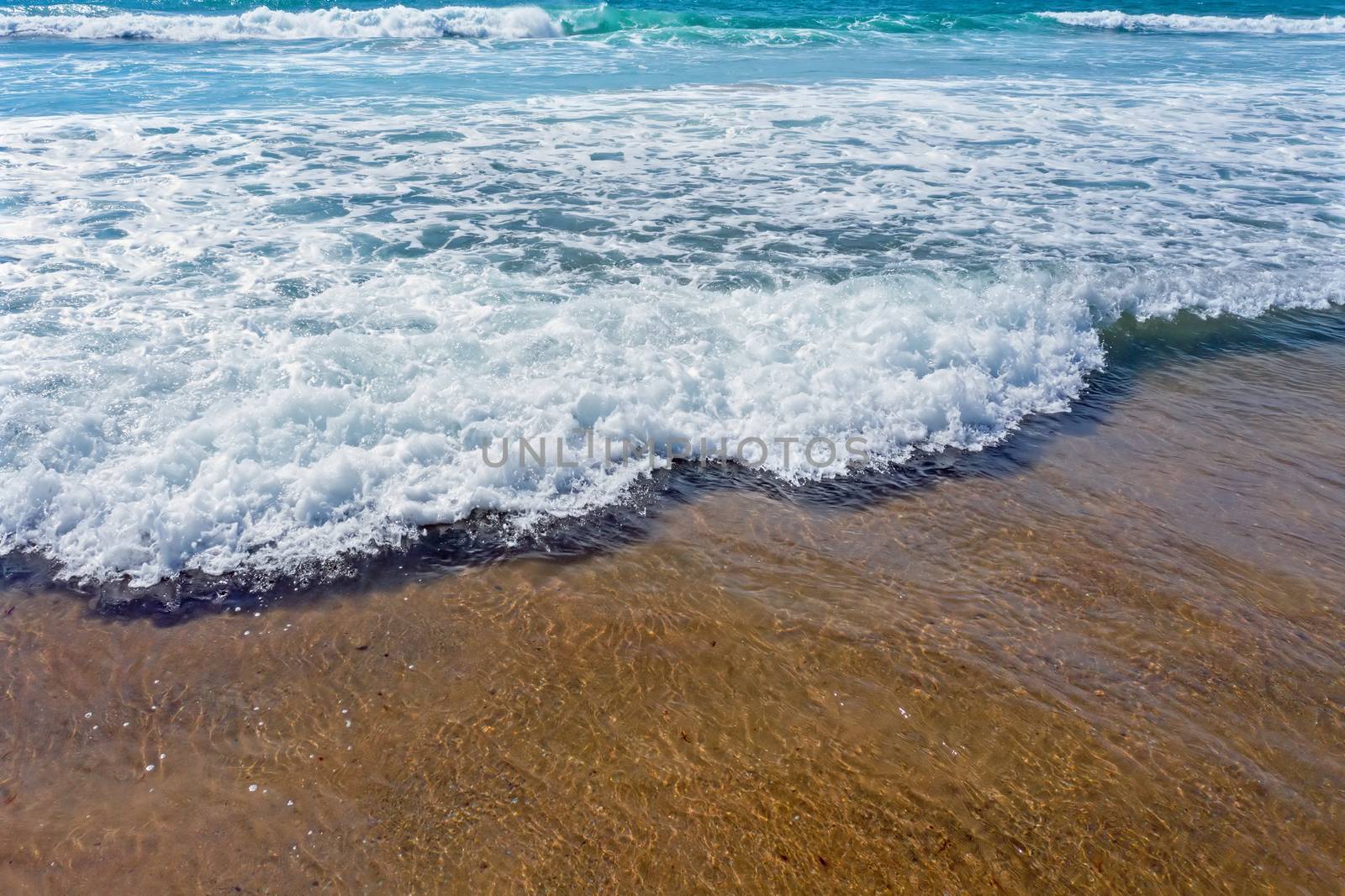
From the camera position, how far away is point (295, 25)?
23344mm

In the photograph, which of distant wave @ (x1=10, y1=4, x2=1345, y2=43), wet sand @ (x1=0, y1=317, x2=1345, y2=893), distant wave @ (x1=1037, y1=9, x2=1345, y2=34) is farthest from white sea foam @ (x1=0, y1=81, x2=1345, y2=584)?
distant wave @ (x1=1037, y1=9, x2=1345, y2=34)

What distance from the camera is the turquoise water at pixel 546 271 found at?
4.40m

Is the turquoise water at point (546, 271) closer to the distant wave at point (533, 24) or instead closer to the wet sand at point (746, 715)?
the wet sand at point (746, 715)

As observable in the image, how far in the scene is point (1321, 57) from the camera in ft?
64.5

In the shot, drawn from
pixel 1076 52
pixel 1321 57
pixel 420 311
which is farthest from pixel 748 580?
pixel 1321 57

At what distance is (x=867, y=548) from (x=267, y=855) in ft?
8.94

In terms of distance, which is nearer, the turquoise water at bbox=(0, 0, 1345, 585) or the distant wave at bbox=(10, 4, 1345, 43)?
the turquoise water at bbox=(0, 0, 1345, 585)

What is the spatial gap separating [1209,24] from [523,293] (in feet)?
94.8

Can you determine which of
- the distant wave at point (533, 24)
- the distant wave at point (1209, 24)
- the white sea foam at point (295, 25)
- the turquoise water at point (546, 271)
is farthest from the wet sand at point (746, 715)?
the distant wave at point (1209, 24)

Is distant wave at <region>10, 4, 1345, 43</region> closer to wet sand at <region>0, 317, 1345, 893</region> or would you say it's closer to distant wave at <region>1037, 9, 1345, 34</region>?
distant wave at <region>1037, 9, 1345, 34</region>

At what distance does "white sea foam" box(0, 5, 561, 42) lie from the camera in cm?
2220

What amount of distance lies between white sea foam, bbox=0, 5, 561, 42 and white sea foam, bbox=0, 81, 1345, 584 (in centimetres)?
1297

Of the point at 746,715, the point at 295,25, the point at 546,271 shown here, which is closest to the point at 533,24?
the point at 295,25

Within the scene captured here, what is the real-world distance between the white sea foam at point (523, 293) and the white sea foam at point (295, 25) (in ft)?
42.6
